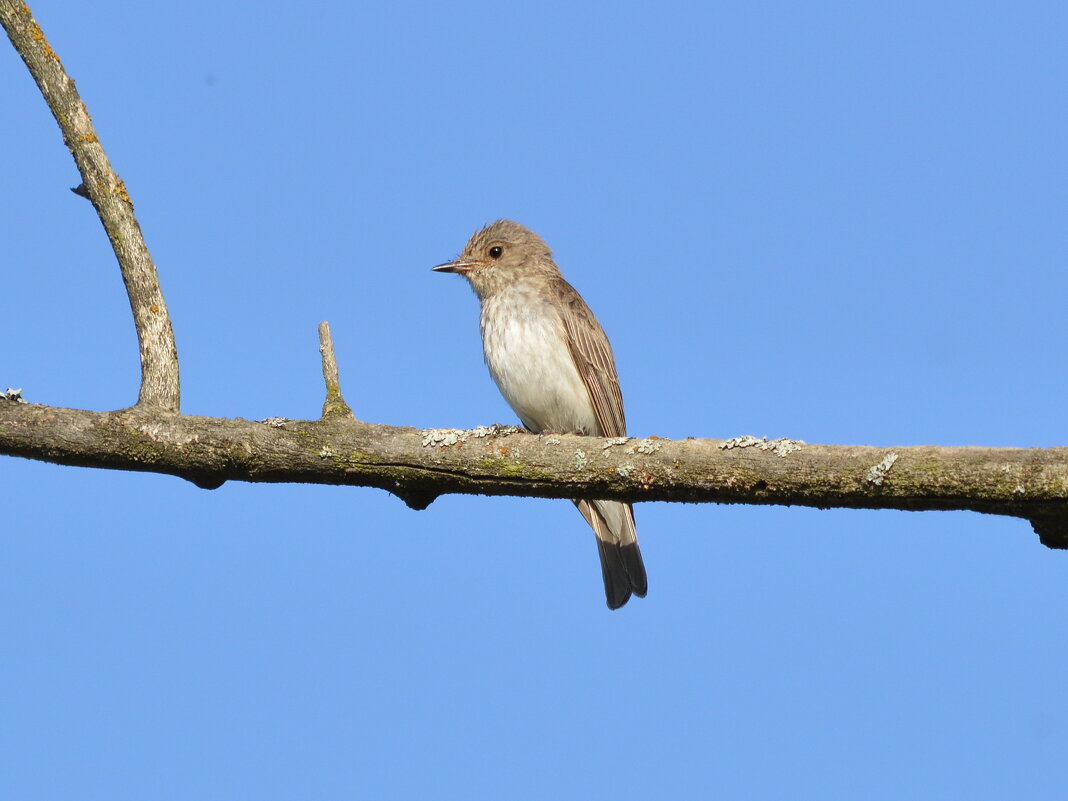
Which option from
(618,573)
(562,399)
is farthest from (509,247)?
(618,573)

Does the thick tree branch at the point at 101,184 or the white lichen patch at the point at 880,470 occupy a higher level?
the thick tree branch at the point at 101,184

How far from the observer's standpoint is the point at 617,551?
7281mm

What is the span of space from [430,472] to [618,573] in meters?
3.05

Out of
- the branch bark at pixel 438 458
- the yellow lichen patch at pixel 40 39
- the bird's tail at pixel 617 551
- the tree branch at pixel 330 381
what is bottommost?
the bird's tail at pixel 617 551

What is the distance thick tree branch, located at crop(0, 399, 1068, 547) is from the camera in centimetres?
409

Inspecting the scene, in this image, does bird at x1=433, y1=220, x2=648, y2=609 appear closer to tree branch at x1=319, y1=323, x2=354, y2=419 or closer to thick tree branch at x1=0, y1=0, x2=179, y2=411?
tree branch at x1=319, y1=323, x2=354, y2=419

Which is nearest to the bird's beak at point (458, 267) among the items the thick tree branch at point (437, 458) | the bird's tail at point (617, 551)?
the bird's tail at point (617, 551)

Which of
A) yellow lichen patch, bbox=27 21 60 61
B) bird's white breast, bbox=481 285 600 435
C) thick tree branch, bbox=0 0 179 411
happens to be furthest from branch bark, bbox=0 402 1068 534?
bird's white breast, bbox=481 285 600 435

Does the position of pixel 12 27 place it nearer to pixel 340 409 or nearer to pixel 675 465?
pixel 340 409

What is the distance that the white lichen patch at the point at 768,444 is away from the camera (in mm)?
4086

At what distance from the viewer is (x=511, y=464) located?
4.41 metres

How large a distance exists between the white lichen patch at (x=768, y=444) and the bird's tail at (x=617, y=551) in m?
3.05

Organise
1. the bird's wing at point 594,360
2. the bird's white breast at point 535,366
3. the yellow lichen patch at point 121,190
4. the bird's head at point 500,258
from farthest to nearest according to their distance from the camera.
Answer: the bird's head at point 500,258 < the bird's wing at point 594,360 < the bird's white breast at point 535,366 < the yellow lichen patch at point 121,190

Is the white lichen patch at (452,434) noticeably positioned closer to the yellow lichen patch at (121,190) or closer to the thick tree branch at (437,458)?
the thick tree branch at (437,458)
